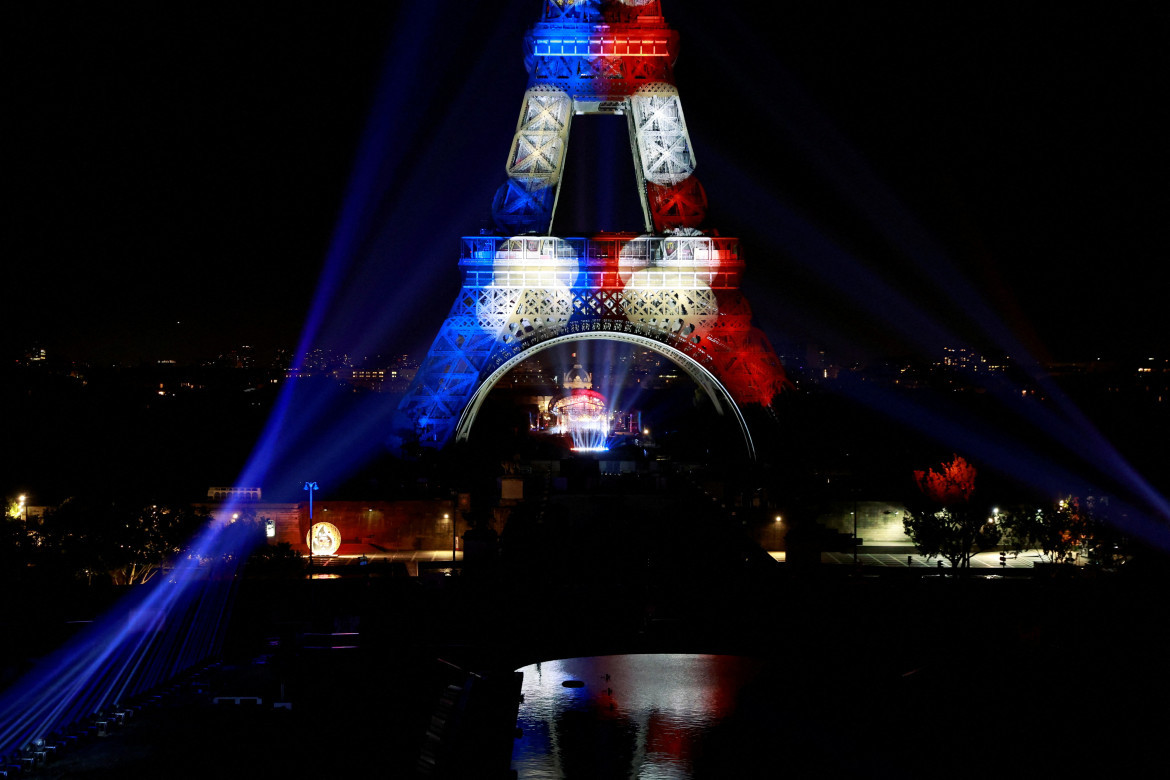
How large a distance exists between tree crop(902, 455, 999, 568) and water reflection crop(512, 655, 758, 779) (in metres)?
12.5

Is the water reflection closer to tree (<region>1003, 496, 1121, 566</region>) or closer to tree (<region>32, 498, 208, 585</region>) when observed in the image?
tree (<region>32, 498, 208, 585</region>)

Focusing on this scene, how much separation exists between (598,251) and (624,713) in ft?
77.1

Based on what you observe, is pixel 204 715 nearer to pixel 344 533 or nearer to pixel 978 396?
pixel 344 533

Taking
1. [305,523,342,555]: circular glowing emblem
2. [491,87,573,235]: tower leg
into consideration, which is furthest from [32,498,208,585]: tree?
[491,87,573,235]: tower leg

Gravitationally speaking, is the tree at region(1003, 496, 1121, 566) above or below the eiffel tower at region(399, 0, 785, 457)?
below

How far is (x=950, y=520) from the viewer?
26.8 meters

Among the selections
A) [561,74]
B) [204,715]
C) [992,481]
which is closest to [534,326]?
[561,74]

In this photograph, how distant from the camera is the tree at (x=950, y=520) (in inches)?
1029

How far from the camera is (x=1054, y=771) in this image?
10.9m

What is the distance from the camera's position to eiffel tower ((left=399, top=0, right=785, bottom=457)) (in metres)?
34.3

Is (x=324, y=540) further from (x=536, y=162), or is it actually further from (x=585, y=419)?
(x=585, y=419)

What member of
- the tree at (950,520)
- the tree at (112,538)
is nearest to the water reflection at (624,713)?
the tree at (112,538)

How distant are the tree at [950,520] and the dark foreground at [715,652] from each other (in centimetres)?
665

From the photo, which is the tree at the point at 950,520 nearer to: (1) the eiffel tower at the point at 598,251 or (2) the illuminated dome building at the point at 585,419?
(1) the eiffel tower at the point at 598,251
